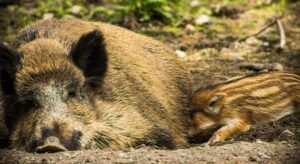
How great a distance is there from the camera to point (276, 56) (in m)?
8.40

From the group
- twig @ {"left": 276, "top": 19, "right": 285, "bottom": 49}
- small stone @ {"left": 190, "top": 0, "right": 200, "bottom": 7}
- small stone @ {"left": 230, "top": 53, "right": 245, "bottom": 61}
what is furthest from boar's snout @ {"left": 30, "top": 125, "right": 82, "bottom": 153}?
small stone @ {"left": 190, "top": 0, "right": 200, "bottom": 7}

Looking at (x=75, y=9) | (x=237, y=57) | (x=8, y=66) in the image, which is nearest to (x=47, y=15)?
(x=75, y=9)

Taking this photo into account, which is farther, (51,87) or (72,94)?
(72,94)

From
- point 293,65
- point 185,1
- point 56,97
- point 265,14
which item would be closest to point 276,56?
point 293,65

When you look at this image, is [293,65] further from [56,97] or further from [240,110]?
[56,97]

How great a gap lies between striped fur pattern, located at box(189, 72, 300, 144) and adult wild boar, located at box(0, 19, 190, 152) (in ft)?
0.72

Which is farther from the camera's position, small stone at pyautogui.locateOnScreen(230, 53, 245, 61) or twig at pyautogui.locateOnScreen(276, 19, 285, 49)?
twig at pyautogui.locateOnScreen(276, 19, 285, 49)

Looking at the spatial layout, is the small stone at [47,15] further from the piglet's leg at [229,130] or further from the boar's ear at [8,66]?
the boar's ear at [8,66]

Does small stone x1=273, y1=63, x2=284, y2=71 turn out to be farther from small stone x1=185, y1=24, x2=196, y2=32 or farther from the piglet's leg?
small stone x1=185, y1=24, x2=196, y2=32

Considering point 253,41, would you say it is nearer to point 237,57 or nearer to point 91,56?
point 237,57

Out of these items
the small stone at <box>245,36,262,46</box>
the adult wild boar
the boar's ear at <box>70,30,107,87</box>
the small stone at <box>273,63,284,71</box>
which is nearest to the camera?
the adult wild boar

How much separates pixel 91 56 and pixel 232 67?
121 inches

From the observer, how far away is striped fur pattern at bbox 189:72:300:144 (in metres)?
6.30

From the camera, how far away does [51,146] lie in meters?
4.35
